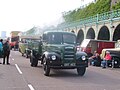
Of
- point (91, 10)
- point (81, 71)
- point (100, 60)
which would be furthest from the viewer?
point (91, 10)

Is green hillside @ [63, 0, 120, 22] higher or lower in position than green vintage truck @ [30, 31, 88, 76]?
higher

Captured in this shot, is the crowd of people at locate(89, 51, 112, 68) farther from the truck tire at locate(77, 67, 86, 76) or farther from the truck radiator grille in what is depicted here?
the truck radiator grille

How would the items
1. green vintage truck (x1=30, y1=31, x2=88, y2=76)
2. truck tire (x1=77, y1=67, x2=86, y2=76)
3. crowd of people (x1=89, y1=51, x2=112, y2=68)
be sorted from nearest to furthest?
1. green vintage truck (x1=30, y1=31, x2=88, y2=76)
2. truck tire (x1=77, y1=67, x2=86, y2=76)
3. crowd of people (x1=89, y1=51, x2=112, y2=68)

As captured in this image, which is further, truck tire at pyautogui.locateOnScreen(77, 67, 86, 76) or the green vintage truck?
truck tire at pyautogui.locateOnScreen(77, 67, 86, 76)

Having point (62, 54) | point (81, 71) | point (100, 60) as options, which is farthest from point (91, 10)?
point (62, 54)

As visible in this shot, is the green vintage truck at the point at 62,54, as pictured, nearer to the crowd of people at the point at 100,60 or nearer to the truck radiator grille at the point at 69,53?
the truck radiator grille at the point at 69,53

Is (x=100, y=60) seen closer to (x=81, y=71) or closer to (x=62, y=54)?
(x=81, y=71)


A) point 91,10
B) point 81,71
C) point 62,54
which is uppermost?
point 91,10

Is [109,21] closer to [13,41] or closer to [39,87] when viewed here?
[13,41]

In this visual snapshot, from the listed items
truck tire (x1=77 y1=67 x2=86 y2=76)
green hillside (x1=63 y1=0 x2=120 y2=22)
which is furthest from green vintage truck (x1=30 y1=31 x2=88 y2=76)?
green hillside (x1=63 y1=0 x2=120 y2=22)

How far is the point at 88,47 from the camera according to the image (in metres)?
34.5

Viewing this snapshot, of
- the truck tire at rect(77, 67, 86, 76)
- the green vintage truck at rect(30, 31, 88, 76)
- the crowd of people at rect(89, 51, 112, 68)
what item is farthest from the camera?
the crowd of people at rect(89, 51, 112, 68)

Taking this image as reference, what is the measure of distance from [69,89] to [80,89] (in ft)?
1.30

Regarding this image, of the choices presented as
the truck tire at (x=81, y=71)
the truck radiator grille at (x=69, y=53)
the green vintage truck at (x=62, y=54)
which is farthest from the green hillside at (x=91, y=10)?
the truck radiator grille at (x=69, y=53)
